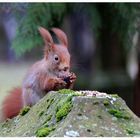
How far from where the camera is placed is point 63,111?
2361mm

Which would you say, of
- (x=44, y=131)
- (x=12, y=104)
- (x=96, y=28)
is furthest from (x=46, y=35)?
(x=96, y=28)

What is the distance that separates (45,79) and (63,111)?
96 cm

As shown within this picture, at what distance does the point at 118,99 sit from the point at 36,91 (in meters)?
0.91

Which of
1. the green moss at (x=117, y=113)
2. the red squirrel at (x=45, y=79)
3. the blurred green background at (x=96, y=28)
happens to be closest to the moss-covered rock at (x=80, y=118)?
the green moss at (x=117, y=113)

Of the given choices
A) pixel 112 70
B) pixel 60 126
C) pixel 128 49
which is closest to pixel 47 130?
pixel 60 126

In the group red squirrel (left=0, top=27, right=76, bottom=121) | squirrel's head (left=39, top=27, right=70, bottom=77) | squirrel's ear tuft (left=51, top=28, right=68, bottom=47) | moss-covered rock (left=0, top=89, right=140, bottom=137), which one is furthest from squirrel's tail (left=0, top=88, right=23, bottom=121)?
moss-covered rock (left=0, top=89, right=140, bottom=137)

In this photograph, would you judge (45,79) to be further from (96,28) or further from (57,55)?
(96,28)

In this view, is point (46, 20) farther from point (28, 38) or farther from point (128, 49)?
point (128, 49)

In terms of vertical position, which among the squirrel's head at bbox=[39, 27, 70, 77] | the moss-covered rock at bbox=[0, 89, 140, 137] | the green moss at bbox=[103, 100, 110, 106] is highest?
the squirrel's head at bbox=[39, 27, 70, 77]

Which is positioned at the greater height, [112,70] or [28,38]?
[28,38]

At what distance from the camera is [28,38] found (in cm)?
520

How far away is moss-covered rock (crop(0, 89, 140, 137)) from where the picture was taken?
7.39 feet

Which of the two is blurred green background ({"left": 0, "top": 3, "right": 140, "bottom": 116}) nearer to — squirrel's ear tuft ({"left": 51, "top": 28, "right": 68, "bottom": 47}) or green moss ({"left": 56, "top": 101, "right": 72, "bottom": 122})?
A: squirrel's ear tuft ({"left": 51, "top": 28, "right": 68, "bottom": 47})

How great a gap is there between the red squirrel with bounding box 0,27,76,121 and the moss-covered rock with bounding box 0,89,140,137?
0.67 metres
